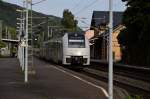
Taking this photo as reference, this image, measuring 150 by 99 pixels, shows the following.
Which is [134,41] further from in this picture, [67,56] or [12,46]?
[12,46]

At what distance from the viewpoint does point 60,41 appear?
50156 mm

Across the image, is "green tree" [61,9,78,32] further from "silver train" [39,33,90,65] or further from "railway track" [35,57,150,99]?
"railway track" [35,57,150,99]

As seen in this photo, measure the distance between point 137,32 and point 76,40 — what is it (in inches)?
769

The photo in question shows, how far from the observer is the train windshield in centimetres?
4715

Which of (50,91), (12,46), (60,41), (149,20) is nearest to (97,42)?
(12,46)

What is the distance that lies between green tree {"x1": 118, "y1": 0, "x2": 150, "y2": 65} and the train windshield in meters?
12.7

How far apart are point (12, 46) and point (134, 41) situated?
238ft

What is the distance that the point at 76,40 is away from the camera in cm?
4744

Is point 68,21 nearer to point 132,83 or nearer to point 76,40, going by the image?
point 76,40

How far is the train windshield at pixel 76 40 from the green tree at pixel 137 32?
12656 mm

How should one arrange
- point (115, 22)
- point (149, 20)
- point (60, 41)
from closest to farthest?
point (60, 41), point (149, 20), point (115, 22)

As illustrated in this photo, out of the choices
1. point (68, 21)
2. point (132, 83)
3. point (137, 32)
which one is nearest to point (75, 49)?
point (132, 83)

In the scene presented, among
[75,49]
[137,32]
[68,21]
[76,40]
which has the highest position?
[68,21]

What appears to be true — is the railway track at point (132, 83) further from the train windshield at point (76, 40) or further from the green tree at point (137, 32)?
the green tree at point (137, 32)
